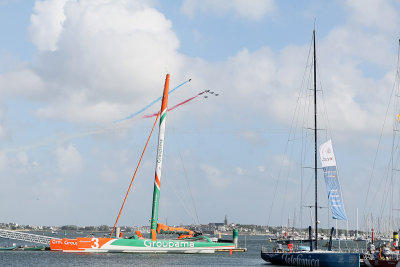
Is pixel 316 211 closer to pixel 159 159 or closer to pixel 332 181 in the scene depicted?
pixel 332 181

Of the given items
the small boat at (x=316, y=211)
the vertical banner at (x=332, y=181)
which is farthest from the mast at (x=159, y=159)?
the vertical banner at (x=332, y=181)

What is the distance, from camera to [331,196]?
180 feet

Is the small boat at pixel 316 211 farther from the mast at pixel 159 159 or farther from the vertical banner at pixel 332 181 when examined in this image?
the mast at pixel 159 159

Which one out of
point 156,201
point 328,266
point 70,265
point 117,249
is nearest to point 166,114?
point 156,201

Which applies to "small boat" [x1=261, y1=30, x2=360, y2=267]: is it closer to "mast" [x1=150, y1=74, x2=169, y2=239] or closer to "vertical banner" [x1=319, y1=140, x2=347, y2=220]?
"vertical banner" [x1=319, y1=140, x2=347, y2=220]

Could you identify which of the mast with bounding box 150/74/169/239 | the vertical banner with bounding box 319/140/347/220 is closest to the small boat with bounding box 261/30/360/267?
the vertical banner with bounding box 319/140/347/220

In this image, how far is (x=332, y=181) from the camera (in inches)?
2184

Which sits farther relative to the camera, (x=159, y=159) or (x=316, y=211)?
(x=159, y=159)

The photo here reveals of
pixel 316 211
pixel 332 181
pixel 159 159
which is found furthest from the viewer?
pixel 159 159

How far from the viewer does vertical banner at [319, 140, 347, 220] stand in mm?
54500

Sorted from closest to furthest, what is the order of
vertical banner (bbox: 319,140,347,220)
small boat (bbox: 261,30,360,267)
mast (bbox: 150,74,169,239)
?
small boat (bbox: 261,30,360,267), vertical banner (bbox: 319,140,347,220), mast (bbox: 150,74,169,239)

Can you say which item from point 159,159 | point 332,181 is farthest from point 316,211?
point 159,159

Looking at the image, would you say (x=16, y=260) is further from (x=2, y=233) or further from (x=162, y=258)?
(x=162, y=258)

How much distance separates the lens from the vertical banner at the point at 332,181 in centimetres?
5450
